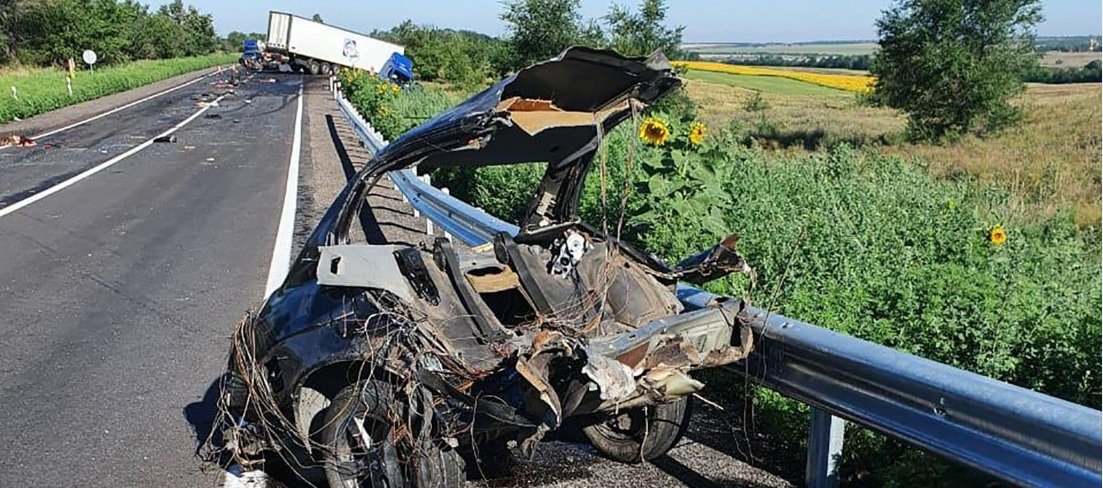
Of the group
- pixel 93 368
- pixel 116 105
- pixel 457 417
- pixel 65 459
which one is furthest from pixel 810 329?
pixel 116 105

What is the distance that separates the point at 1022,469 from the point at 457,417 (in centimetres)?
193

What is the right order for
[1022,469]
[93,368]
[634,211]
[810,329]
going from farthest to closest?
1. [634,211]
2. [93,368]
3. [810,329]
4. [1022,469]

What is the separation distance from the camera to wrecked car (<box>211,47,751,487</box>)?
368 cm

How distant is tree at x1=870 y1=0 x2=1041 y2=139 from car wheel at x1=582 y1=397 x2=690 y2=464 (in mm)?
30407

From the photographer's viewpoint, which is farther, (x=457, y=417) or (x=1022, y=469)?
(x=457, y=417)

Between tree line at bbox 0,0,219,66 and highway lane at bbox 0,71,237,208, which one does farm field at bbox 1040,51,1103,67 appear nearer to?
highway lane at bbox 0,71,237,208

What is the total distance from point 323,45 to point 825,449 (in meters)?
62.8

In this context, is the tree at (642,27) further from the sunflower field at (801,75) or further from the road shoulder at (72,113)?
the sunflower field at (801,75)

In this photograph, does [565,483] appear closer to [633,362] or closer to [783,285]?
[633,362]

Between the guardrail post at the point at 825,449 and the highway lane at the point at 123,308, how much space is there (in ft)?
8.73

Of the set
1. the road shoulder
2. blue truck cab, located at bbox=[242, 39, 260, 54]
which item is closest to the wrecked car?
the road shoulder

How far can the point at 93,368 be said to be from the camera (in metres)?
6.37

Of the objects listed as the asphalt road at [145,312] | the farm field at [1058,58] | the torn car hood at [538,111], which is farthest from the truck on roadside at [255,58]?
the torn car hood at [538,111]

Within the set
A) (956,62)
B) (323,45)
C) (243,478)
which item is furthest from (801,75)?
(243,478)
